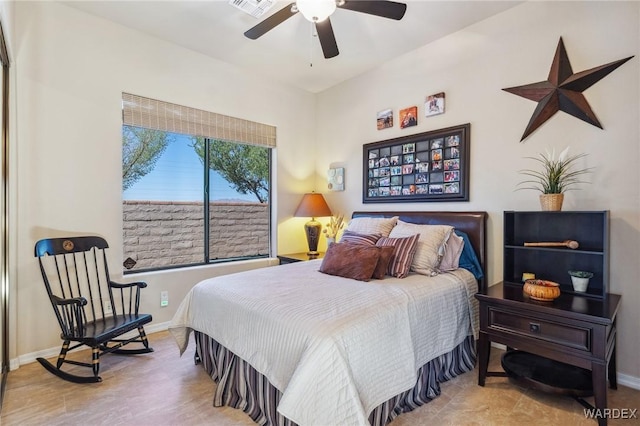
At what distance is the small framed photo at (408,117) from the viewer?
10.7 ft

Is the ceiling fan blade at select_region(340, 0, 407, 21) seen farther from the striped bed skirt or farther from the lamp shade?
the lamp shade

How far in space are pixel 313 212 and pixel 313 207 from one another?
76 mm

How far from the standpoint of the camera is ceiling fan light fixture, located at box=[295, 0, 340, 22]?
1.89 metres

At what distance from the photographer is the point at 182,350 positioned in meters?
2.29

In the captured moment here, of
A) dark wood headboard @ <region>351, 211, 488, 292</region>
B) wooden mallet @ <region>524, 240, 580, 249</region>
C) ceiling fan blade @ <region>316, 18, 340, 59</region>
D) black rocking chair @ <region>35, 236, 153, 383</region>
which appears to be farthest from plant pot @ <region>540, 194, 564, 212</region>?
black rocking chair @ <region>35, 236, 153, 383</region>

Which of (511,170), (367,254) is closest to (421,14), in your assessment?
(511,170)

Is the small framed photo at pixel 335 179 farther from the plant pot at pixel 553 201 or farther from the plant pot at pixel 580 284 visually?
the plant pot at pixel 580 284

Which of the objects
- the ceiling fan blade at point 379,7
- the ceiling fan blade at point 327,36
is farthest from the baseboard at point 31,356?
the ceiling fan blade at point 379,7

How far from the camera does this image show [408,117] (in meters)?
3.33

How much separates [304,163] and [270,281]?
245cm

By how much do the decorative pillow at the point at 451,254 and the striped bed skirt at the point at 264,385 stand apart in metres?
0.57

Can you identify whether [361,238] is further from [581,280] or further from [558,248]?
[581,280]

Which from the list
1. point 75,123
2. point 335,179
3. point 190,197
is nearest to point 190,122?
point 190,197

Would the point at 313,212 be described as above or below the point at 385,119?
below
